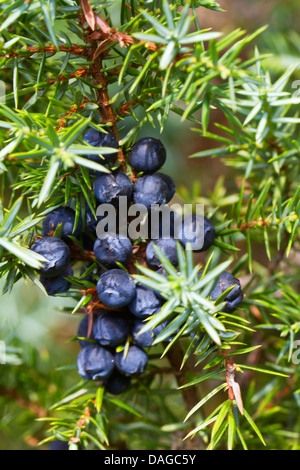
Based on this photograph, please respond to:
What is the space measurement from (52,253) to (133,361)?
0.16 metres

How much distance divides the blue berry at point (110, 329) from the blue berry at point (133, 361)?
0.7 inches

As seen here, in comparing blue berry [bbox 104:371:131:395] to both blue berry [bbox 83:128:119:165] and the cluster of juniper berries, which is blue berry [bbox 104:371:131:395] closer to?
the cluster of juniper berries

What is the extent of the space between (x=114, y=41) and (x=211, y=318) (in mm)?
287

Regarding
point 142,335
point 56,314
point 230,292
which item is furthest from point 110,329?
point 56,314

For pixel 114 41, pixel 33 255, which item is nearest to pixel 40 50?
pixel 114 41

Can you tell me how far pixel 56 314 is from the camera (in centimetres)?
118

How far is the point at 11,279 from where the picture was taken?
47 centimetres

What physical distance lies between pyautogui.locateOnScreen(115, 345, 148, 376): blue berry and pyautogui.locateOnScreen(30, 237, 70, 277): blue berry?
0.13 meters

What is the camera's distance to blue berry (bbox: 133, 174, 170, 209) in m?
0.47

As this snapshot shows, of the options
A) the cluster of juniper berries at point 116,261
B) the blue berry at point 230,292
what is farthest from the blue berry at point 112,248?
the blue berry at point 230,292

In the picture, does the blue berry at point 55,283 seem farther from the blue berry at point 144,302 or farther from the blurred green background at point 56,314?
the blurred green background at point 56,314

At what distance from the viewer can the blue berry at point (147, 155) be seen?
475mm

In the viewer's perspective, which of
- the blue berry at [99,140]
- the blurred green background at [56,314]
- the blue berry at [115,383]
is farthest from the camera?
the blurred green background at [56,314]

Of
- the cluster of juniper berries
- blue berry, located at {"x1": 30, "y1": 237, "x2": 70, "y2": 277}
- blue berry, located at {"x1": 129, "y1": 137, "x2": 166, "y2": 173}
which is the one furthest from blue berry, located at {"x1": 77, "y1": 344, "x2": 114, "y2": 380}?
blue berry, located at {"x1": 129, "y1": 137, "x2": 166, "y2": 173}
